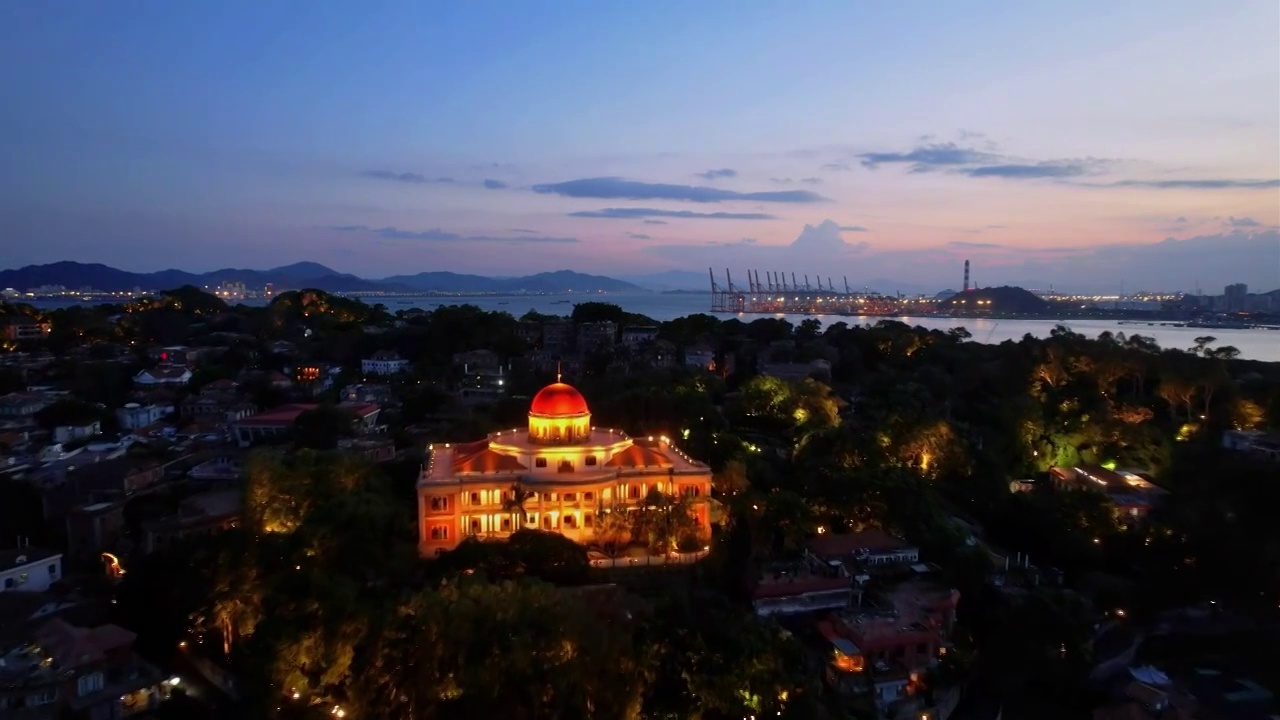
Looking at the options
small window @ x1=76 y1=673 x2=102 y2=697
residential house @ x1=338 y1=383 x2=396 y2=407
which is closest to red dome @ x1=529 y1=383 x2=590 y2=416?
small window @ x1=76 y1=673 x2=102 y2=697

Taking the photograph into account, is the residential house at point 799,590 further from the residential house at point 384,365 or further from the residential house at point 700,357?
the residential house at point 384,365

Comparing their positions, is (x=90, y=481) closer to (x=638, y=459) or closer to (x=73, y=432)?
(x=73, y=432)

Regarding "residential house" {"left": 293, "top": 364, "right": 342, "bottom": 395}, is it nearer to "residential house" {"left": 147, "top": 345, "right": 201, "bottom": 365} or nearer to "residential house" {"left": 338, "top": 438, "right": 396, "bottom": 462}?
"residential house" {"left": 147, "top": 345, "right": 201, "bottom": 365}

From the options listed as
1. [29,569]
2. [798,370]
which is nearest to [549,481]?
[29,569]

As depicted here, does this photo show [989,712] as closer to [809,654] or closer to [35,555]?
[809,654]

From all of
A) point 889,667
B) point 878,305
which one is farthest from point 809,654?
point 878,305

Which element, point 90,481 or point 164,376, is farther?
point 164,376

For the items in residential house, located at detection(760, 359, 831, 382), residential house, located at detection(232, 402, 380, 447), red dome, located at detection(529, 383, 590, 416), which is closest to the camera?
red dome, located at detection(529, 383, 590, 416)
